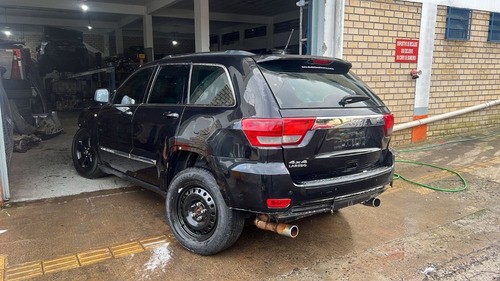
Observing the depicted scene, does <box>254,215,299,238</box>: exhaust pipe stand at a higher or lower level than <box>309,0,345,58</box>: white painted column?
lower

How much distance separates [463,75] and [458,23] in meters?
1.08

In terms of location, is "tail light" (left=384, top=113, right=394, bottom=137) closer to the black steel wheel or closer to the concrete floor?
the black steel wheel

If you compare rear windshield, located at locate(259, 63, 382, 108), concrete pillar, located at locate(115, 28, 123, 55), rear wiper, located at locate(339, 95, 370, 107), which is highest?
concrete pillar, located at locate(115, 28, 123, 55)

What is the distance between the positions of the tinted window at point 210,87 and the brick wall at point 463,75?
5.72 m

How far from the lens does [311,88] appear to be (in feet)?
10.4

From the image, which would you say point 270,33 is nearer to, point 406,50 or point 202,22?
point 202,22

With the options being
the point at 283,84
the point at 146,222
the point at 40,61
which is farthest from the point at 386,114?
the point at 40,61

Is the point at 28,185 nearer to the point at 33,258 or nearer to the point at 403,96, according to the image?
the point at 33,258

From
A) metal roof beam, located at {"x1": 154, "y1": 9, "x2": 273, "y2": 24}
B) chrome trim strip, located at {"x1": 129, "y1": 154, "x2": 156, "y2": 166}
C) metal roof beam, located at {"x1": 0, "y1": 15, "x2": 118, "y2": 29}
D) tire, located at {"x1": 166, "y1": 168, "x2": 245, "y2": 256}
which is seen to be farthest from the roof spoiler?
metal roof beam, located at {"x1": 0, "y1": 15, "x2": 118, "y2": 29}

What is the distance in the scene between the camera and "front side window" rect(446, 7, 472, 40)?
7.40 meters

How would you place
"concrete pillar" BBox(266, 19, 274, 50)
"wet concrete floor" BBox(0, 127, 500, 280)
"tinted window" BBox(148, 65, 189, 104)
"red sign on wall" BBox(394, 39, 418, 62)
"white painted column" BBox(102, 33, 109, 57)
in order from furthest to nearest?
"white painted column" BBox(102, 33, 109, 57)
"concrete pillar" BBox(266, 19, 274, 50)
"red sign on wall" BBox(394, 39, 418, 62)
"tinted window" BBox(148, 65, 189, 104)
"wet concrete floor" BBox(0, 127, 500, 280)

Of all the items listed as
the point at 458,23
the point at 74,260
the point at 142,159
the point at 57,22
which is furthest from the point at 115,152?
the point at 57,22

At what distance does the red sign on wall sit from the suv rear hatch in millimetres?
3874

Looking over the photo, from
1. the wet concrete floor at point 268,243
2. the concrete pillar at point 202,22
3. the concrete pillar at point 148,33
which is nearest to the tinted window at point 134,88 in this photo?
the wet concrete floor at point 268,243
